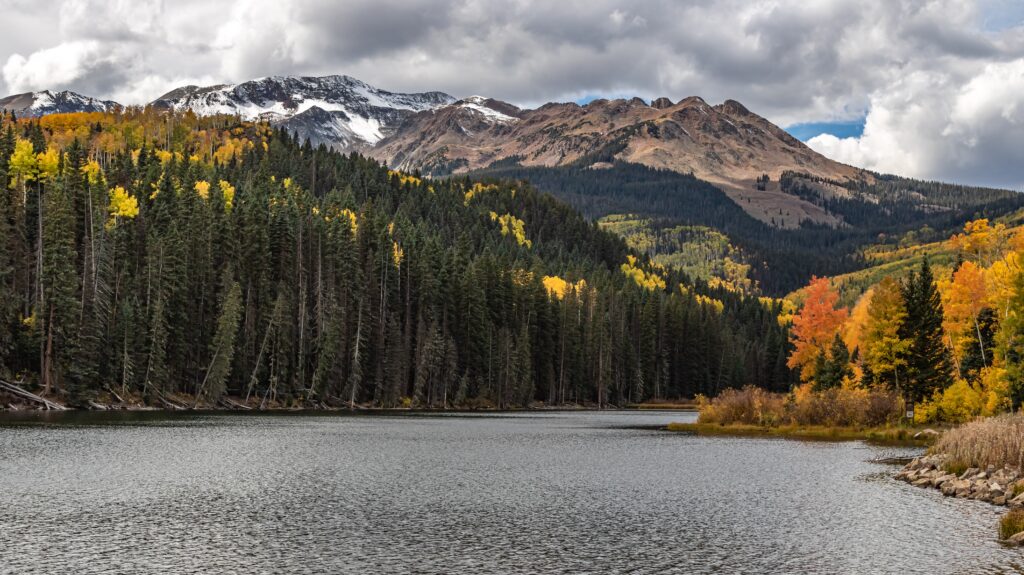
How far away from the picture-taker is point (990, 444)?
44594 mm

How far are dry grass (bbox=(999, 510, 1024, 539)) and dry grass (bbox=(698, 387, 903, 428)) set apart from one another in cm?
5336

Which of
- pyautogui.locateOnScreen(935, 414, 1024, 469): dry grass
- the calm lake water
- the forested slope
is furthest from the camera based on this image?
the forested slope

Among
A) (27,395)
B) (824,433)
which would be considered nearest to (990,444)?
(824,433)

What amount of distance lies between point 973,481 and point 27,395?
8910 cm

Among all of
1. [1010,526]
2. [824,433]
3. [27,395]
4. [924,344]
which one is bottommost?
[824,433]

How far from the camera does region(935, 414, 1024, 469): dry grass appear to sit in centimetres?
4328

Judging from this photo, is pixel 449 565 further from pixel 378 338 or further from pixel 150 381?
pixel 378 338

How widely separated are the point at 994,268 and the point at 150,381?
94219 millimetres

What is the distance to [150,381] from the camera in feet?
347

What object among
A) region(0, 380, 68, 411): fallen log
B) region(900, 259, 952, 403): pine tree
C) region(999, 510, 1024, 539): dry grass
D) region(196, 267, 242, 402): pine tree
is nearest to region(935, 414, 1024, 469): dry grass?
region(999, 510, 1024, 539): dry grass

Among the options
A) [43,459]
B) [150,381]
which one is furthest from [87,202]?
[43,459]

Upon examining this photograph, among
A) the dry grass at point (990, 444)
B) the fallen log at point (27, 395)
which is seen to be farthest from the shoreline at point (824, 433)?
the fallen log at point (27, 395)

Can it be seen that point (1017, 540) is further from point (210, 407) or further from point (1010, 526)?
point (210, 407)

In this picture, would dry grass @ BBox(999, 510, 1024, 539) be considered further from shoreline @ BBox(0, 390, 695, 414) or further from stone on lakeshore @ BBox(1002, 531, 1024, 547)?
shoreline @ BBox(0, 390, 695, 414)
